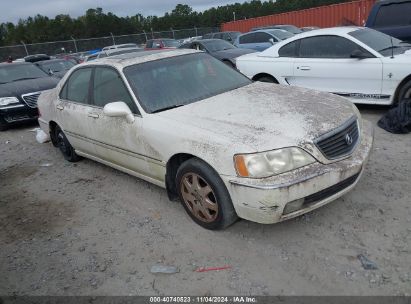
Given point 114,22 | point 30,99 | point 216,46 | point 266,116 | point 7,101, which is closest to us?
point 266,116

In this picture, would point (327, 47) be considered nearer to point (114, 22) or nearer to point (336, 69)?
point (336, 69)

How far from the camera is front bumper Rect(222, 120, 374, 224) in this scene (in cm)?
286

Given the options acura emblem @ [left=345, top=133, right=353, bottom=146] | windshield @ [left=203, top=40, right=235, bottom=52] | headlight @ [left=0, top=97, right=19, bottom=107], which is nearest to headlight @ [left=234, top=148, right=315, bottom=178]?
acura emblem @ [left=345, top=133, right=353, bottom=146]

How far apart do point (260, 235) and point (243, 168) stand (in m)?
0.78

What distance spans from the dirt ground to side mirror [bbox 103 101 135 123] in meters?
1.00

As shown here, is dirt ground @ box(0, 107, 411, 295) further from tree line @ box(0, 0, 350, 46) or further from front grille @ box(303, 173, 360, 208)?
tree line @ box(0, 0, 350, 46)

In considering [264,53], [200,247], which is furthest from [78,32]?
[200,247]

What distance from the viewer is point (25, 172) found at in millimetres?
5816

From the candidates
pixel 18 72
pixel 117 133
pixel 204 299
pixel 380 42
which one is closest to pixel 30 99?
pixel 18 72

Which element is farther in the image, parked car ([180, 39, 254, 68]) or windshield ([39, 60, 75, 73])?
windshield ([39, 60, 75, 73])

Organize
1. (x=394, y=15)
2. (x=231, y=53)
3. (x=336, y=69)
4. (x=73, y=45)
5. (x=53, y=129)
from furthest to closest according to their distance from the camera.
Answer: (x=73, y=45)
(x=231, y=53)
(x=394, y=15)
(x=336, y=69)
(x=53, y=129)

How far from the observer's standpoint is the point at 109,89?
4316 mm

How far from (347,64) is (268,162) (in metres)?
4.14

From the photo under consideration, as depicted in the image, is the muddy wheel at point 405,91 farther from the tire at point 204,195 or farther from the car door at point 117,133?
the car door at point 117,133
